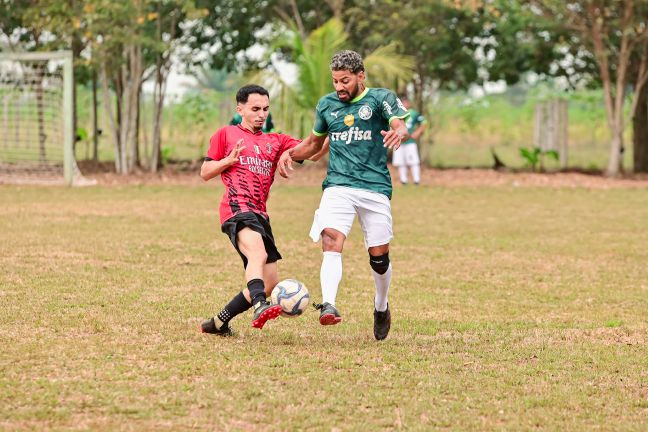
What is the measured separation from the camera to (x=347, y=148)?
24.9 feet

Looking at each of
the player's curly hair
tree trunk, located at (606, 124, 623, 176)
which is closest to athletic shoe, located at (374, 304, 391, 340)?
the player's curly hair

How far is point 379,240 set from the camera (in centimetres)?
762

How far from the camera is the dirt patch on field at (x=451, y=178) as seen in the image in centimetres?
2427

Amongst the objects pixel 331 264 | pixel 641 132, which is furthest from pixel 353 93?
pixel 641 132

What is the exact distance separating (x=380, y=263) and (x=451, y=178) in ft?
58.8

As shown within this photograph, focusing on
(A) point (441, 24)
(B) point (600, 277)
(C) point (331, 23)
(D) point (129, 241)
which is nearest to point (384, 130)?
(B) point (600, 277)

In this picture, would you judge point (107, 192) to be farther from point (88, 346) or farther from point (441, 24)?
point (88, 346)

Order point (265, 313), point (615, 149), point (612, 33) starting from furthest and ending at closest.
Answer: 1. point (612, 33)
2. point (615, 149)
3. point (265, 313)

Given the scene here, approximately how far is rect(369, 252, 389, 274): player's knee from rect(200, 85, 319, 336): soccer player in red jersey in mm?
638

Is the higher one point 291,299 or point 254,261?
point 254,261

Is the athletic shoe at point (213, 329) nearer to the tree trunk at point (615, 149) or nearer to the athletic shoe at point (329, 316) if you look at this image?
the athletic shoe at point (329, 316)

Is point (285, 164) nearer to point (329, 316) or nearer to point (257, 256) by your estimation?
point (257, 256)

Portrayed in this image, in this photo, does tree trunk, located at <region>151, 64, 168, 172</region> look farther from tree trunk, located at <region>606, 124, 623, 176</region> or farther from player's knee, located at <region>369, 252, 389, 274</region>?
player's knee, located at <region>369, 252, 389, 274</region>

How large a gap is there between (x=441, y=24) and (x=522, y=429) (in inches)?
915
